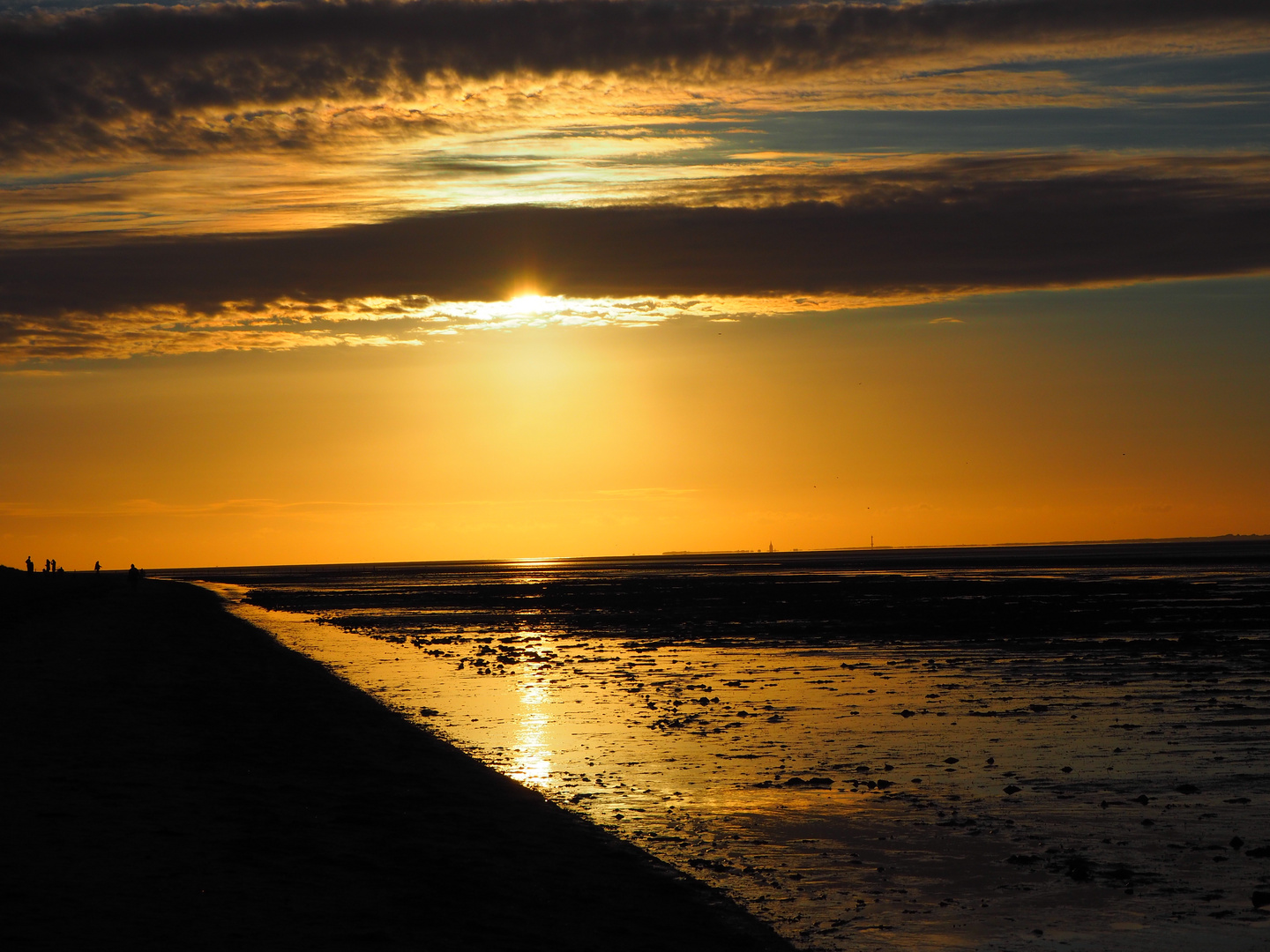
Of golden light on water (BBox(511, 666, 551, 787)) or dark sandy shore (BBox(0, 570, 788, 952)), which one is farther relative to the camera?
golden light on water (BBox(511, 666, 551, 787))

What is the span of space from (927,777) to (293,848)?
9496 millimetres

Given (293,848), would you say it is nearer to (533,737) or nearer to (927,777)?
(927,777)

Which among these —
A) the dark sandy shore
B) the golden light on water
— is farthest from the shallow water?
the dark sandy shore

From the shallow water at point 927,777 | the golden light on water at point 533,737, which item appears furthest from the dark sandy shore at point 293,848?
the shallow water at point 927,777

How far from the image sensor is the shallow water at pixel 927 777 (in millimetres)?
11180

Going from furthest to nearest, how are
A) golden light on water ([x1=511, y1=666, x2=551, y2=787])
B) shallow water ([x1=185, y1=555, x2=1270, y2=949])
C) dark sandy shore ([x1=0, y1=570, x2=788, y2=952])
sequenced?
1. golden light on water ([x1=511, y1=666, x2=551, y2=787])
2. shallow water ([x1=185, y1=555, x2=1270, y2=949])
3. dark sandy shore ([x1=0, y1=570, x2=788, y2=952])

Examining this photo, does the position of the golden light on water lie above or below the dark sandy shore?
above

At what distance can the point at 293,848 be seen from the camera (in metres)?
13.0

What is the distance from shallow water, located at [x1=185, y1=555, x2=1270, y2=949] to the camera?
1118cm

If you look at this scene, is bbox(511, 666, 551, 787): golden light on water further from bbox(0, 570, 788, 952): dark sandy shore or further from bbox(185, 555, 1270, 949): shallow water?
bbox(0, 570, 788, 952): dark sandy shore

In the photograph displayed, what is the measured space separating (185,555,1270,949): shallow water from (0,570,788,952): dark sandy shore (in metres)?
1.16

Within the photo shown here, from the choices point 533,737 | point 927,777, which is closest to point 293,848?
point 927,777

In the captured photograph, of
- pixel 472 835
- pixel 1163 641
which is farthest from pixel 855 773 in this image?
pixel 1163 641

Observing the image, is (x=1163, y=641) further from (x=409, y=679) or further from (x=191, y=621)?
(x=191, y=621)
